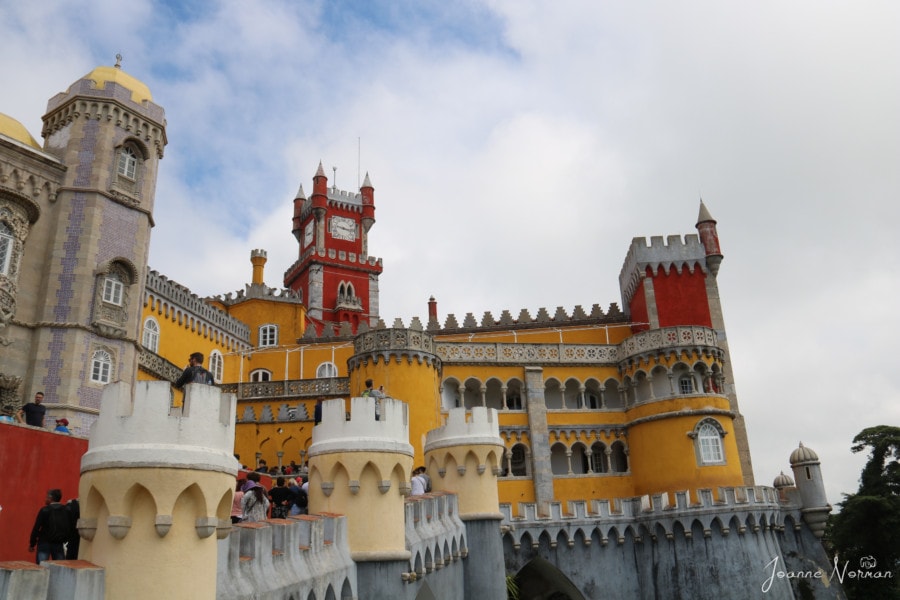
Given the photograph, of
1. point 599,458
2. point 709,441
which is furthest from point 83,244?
point 709,441

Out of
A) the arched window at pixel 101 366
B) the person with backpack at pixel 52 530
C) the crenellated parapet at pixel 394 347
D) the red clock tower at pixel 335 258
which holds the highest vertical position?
the red clock tower at pixel 335 258

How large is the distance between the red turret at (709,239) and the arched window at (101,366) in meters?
29.5

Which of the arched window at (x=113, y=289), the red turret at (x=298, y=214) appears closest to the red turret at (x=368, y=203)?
the red turret at (x=298, y=214)

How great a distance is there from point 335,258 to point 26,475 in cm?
4459

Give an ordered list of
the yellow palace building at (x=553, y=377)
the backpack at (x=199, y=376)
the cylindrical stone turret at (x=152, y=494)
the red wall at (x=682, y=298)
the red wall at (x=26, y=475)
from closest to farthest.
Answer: the cylindrical stone turret at (x=152, y=494) → the backpack at (x=199, y=376) → the red wall at (x=26, y=475) → the yellow palace building at (x=553, y=377) → the red wall at (x=682, y=298)

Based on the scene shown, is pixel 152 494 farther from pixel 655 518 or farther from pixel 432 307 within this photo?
pixel 432 307

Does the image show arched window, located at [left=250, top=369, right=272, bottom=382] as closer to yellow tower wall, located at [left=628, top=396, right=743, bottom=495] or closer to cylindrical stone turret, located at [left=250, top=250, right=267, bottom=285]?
cylindrical stone turret, located at [left=250, top=250, right=267, bottom=285]

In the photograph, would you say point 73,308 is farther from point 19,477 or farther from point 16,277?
point 19,477

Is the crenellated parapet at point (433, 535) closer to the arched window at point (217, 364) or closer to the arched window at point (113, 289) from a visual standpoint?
the arched window at point (113, 289)

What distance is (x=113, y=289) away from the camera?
24516 millimetres

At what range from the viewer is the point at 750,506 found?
30234 millimetres

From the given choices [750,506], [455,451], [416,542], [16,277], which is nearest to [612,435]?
[750,506]

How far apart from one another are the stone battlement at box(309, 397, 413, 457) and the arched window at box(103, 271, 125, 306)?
14510 mm

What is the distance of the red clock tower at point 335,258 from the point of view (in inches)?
2219
